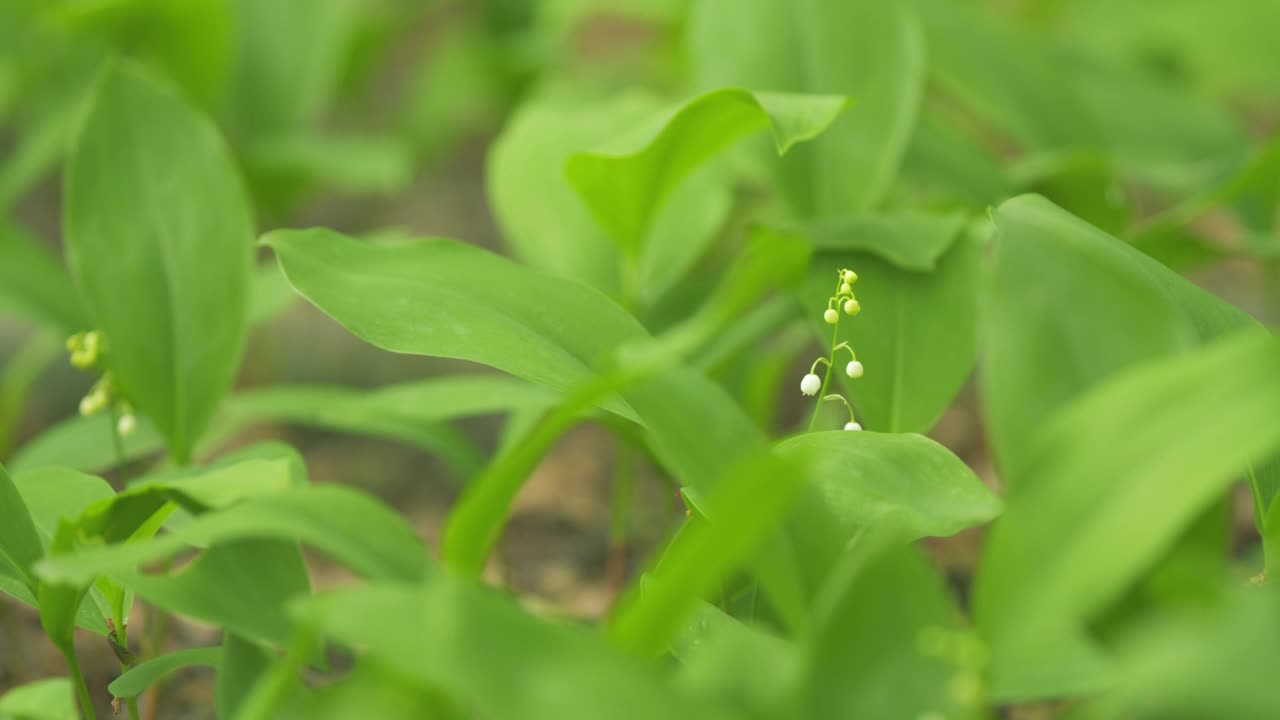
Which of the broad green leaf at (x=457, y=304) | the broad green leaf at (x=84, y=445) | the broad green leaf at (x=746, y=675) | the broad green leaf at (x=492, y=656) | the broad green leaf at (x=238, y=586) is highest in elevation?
the broad green leaf at (x=457, y=304)

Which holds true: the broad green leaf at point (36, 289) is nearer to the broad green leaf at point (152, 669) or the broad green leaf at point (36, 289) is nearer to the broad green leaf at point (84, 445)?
the broad green leaf at point (84, 445)

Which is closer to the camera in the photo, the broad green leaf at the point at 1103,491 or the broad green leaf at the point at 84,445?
the broad green leaf at the point at 1103,491

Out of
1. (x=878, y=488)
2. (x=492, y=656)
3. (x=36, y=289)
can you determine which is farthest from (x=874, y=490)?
(x=36, y=289)

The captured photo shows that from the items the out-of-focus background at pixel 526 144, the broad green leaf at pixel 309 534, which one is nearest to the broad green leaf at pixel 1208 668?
the broad green leaf at pixel 309 534

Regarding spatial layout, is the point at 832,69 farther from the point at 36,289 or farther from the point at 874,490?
the point at 36,289

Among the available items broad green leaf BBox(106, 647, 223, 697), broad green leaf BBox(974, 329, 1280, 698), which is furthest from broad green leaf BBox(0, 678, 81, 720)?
broad green leaf BBox(974, 329, 1280, 698)

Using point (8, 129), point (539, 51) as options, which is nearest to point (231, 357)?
point (539, 51)
